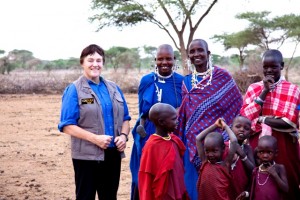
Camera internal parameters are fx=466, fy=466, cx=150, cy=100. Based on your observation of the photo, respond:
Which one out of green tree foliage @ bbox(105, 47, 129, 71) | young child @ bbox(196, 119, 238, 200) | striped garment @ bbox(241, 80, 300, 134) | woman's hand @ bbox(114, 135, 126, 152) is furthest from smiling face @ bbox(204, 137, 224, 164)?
green tree foliage @ bbox(105, 47, 129, 71)

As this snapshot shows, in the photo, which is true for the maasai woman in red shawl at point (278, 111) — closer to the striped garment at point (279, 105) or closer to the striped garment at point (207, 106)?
the striped garment at point (279, 105)

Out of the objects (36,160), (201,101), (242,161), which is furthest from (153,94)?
(36,160)

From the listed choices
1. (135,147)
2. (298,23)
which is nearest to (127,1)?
(298,23)

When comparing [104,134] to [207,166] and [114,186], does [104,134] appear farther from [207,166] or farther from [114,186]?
[207,166]

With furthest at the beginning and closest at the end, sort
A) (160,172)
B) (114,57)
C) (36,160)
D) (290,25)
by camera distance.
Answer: (114,57), (290,25), (36,160), (160,172)

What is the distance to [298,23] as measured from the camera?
77.3 ft

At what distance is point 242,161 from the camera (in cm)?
344

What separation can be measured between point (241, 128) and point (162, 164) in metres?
0.69

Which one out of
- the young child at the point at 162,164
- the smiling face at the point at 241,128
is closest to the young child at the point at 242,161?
the smiling face at the point at 241,128

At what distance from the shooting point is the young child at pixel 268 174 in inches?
130

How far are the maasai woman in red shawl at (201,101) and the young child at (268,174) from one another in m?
0.54

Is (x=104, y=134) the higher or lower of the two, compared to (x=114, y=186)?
higher

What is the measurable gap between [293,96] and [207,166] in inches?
32.9

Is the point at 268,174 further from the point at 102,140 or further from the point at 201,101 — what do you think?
the point at 102,140
